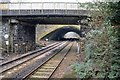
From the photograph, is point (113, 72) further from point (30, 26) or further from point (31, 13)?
point (30, 26)

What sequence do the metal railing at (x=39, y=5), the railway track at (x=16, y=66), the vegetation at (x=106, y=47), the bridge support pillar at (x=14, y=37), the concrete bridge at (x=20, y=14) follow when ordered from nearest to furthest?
1. the vegetation at (x=106, y=47)
2. the railway track at (x=16, y=66)
3. the concrete bridge at (x=20, y=14)
4. the bridge support pillar at (x=14, y=37)
5. the metal railing at (x=39, y=5)

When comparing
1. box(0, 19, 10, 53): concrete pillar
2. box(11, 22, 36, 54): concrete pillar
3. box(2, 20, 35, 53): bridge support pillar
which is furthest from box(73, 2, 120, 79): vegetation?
box(11, 22, 36, 54): concrete pillar

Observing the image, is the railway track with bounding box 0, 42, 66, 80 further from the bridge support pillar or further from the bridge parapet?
the bridge parapet

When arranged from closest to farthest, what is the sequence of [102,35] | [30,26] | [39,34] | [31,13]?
1. [102,35]
2. [31,13]
3. [30,26]
4. [39,34]

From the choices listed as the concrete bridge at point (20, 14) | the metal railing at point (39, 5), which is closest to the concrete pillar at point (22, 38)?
the concrete bridge at point (20, 14)

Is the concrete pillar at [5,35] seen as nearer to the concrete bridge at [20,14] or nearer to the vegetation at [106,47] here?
the concrete bridge at [20,14]

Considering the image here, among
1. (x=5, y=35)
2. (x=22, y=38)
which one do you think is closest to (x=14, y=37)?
(x=5, y=35)

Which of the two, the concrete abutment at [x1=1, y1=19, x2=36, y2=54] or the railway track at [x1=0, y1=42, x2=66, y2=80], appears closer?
the railway track at [x1=0, y1=42, x2=66, y2=80]

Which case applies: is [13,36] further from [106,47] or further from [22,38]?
[106,47]

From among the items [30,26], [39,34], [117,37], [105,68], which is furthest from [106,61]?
[39,34]

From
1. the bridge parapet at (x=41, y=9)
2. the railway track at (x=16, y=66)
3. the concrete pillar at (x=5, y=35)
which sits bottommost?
the railway track at (x=16, y=66)

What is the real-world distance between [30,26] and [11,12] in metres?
8.11

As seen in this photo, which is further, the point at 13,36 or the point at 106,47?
the point at 13,36

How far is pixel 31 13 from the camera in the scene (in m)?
31.1
